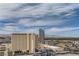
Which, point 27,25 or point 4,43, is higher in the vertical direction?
point 27,25

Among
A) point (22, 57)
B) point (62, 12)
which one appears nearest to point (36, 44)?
point (22, 57)

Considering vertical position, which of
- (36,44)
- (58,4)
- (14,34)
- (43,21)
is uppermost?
(58,4)

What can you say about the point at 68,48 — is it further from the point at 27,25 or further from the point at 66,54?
the point at 27,25

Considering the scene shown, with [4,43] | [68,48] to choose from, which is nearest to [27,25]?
[4,43]

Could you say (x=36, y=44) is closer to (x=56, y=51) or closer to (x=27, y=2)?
(x=56, y=51)

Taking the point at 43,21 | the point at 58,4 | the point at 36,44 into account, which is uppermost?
the point at 58,4
